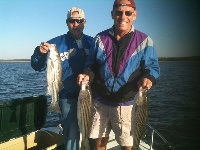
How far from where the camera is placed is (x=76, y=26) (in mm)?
4805

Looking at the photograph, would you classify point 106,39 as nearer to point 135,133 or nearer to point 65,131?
point 135,133

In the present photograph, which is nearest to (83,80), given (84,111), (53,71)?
(84,111)

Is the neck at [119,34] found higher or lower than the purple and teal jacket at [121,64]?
higher

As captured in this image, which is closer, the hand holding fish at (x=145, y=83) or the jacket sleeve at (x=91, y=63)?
the hand holding fish at (x=145, y=83)

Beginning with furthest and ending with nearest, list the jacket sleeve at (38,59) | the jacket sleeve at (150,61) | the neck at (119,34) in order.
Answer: the jacket sleeve at (38,59)
the neck at (119,34)
the jacket sleeve at (150,61)

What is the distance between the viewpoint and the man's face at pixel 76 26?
4773 mm

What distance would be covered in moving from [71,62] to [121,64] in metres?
1.12

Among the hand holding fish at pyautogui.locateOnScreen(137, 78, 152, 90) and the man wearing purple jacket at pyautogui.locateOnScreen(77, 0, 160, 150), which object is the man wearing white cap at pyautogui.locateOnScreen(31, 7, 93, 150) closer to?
the man wearing purple jacket at pyautogui.locateOnScreen(77, 0, 160, 150)

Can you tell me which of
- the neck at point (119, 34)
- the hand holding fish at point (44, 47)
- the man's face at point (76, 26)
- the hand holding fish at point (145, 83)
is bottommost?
the hand holding fish at point (145, 83)

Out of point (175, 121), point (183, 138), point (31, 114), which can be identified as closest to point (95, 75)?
point (31, 114)

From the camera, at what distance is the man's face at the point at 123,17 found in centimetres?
412

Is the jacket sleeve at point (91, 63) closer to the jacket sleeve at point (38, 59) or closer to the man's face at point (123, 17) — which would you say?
the man's face at point (123, 17)

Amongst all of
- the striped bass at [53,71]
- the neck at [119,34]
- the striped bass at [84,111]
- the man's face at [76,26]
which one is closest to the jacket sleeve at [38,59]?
the striped bass at [53,71]

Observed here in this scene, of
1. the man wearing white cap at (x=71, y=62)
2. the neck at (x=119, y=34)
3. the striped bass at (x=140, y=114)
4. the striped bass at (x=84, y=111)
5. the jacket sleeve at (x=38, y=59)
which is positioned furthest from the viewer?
the man wearing white cap at (x=71, y=62)
